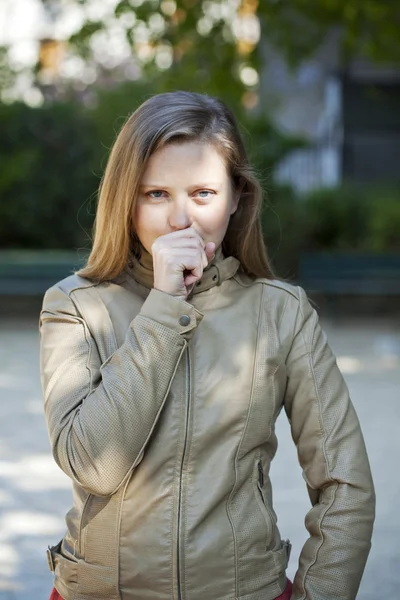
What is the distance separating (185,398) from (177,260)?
28cm

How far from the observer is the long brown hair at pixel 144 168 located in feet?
6.66

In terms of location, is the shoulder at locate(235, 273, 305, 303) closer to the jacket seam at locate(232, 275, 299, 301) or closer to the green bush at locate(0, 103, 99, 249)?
the jacket seam at locate(232, 275, 299, 301)

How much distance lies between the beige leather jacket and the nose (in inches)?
5.9

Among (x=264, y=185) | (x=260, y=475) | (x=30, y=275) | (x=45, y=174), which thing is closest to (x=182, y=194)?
(x=260, y=475)

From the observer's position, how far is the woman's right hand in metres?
1.96

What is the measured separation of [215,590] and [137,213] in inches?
31.0

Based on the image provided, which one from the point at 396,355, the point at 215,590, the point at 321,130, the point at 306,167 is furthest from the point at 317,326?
the point at 321,130

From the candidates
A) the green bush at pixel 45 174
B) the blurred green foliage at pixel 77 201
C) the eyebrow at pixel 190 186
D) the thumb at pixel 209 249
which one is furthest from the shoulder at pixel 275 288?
the green bush at pixel 45 174

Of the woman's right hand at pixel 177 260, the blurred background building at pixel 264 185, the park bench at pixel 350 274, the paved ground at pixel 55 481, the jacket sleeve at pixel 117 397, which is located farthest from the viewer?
the park bench at pixel 350 274

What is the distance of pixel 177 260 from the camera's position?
1955 millimetres

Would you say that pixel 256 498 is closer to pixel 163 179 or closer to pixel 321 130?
pixel 163 179

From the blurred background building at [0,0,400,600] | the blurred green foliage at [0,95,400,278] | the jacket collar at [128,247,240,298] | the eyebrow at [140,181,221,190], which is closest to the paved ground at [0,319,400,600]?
the blurred background building at [0,0,400,600]

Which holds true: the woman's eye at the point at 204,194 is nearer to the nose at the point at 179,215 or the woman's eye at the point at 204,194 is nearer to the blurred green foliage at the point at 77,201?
the nose at the point at 179,215

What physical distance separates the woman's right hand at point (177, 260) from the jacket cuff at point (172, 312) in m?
0.03
